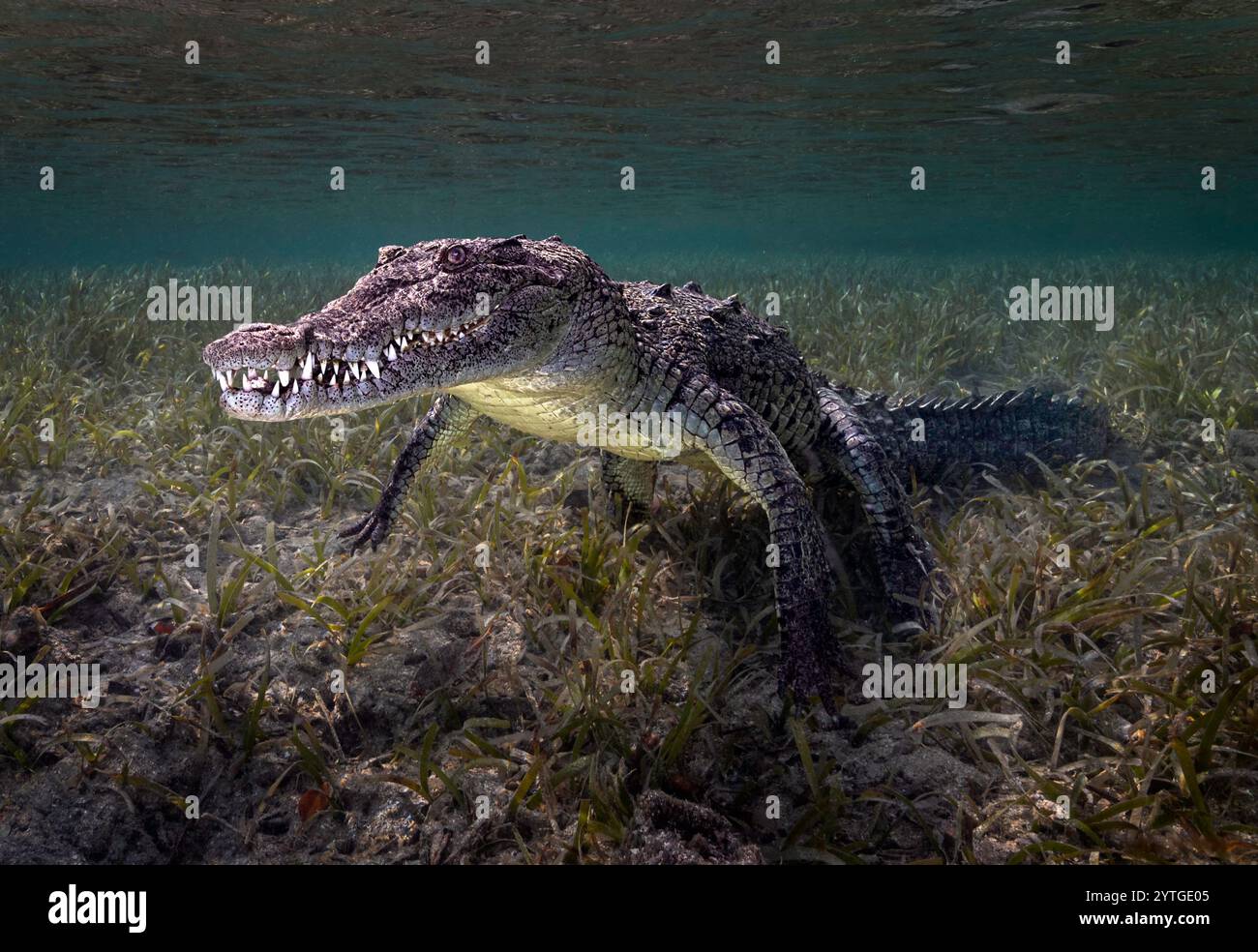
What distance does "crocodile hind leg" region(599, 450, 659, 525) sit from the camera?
14.9ft

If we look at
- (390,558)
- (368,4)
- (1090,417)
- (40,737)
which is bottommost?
(40,737)

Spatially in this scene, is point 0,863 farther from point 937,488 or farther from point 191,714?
point 937,488

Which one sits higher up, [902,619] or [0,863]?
[902,619]

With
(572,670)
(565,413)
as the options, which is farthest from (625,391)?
(572,670)

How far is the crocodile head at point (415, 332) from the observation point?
8.53ft

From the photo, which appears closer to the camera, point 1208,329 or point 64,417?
point 64,417

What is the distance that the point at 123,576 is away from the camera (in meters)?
4.05

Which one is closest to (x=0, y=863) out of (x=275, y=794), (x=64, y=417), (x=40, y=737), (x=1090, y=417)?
(x=40, y=737)

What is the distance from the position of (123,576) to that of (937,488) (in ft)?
16.3
